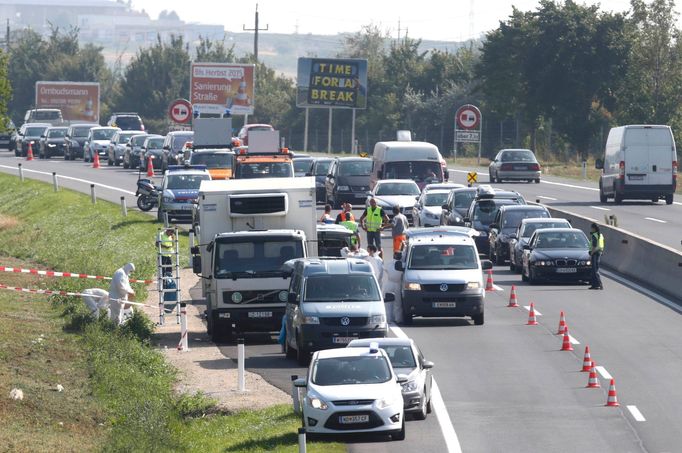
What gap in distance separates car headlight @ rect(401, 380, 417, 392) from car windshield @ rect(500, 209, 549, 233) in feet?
71.4

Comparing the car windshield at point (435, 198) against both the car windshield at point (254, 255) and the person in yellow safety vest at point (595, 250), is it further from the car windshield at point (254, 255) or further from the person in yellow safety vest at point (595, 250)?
the car windshield at point (254, 255)

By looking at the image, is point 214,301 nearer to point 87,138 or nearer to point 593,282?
point 593,282

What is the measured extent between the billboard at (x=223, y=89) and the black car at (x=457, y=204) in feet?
153

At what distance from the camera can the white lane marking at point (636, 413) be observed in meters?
A: 20.2

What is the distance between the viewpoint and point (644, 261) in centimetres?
3691

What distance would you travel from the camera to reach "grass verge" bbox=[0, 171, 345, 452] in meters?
19.8

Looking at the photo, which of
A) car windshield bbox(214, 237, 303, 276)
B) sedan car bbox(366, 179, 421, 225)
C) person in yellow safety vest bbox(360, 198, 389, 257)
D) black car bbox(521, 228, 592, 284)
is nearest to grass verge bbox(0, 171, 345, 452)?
car windshield bbox(214, 237, 303, 276)

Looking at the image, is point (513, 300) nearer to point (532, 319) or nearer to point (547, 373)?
point (532, 319)

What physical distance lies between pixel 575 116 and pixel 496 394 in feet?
214

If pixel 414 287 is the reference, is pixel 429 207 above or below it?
above

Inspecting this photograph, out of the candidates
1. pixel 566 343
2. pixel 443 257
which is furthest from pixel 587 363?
pixel 443 257

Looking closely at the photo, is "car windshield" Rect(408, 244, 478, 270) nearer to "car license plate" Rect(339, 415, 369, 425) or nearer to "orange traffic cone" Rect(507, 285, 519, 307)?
"orange traffic cone" Rect(507, 285, 519, 307)

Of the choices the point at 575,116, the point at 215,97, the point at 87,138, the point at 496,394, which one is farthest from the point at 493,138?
the point at 496,394

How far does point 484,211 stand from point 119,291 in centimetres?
1616
